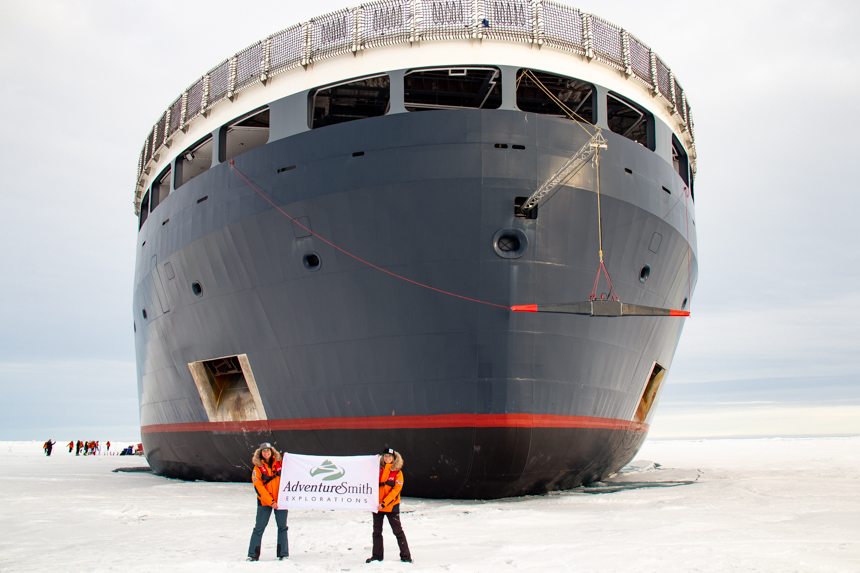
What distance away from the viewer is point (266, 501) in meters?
→ 5.36

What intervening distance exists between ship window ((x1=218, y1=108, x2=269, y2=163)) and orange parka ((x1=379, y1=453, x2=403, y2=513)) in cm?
797

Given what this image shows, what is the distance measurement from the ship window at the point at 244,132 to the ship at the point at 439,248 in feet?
0.38

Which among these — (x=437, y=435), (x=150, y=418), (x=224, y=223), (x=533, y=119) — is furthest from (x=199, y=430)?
(x=533, y=119)

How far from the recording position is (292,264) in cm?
964

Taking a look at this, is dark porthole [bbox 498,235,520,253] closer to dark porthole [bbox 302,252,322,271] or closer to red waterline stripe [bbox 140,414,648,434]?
red waterline stripe [bbox 140,414,648,434]

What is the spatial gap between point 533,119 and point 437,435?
507 centimetres

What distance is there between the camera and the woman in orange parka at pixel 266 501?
207 inches

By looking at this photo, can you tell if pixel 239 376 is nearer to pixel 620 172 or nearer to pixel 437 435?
pixel 437 435

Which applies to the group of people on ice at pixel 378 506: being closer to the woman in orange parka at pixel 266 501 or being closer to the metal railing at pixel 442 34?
the woman in orange parka at pixel 266 501

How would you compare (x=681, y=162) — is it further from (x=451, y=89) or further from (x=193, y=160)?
(x=193, y=160)

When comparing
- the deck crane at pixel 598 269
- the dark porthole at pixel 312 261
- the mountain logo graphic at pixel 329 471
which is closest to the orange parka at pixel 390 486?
the mountain logo graphic at pixel 329 471

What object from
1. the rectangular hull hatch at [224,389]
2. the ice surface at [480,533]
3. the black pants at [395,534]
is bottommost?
the ice surface at [480,533]

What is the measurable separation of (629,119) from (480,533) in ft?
31.7

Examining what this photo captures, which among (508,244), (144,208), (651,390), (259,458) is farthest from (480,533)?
(144,208)
